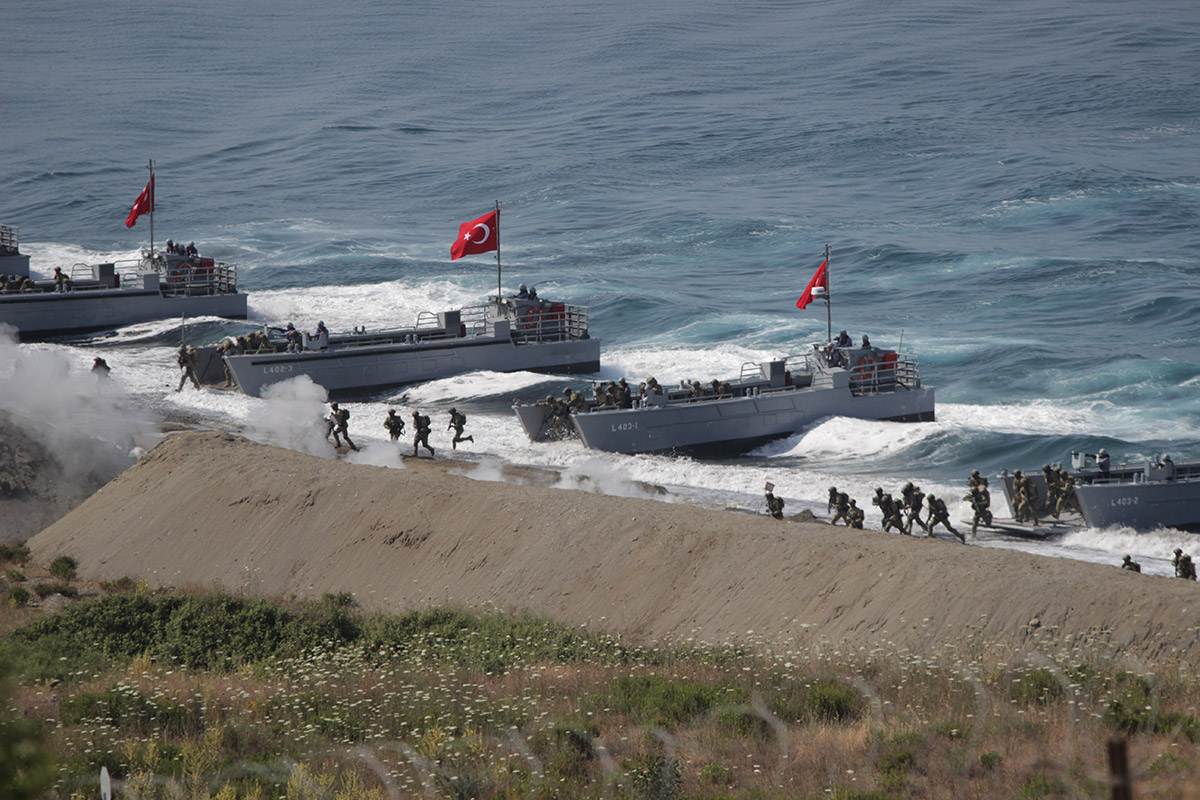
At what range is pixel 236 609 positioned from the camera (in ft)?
57.7

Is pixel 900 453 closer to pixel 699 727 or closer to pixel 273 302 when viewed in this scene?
pixel 699 727

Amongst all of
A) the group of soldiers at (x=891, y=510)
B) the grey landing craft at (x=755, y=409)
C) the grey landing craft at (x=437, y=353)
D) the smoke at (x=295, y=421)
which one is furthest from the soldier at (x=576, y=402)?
the group of soldiers at (x=891, y=510)

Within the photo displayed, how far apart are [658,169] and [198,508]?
6254cm

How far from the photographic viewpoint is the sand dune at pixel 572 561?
55.2ft

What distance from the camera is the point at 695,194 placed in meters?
75.6

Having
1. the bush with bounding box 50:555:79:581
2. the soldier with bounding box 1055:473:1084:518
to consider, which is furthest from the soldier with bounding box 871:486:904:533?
the bush with bounding box 50:555:79:581

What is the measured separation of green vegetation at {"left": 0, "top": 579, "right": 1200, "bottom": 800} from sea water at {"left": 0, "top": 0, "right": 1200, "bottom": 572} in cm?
1321

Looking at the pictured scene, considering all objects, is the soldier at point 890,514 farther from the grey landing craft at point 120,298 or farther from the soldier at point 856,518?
the grey landing craft at point 120,298

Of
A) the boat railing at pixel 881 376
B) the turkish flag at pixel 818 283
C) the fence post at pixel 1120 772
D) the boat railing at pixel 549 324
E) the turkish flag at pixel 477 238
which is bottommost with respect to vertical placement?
the fence post at pixel 1120 772

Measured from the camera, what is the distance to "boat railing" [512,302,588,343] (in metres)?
42.4

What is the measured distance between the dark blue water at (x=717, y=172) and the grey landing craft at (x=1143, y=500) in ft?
21.4

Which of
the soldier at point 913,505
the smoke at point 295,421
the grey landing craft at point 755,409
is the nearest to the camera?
the soldier at point 913,505

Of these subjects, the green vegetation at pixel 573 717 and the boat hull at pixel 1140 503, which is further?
the boat hull at pixel 1140 503

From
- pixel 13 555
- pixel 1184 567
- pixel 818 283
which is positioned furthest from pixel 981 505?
pixel 13 555
